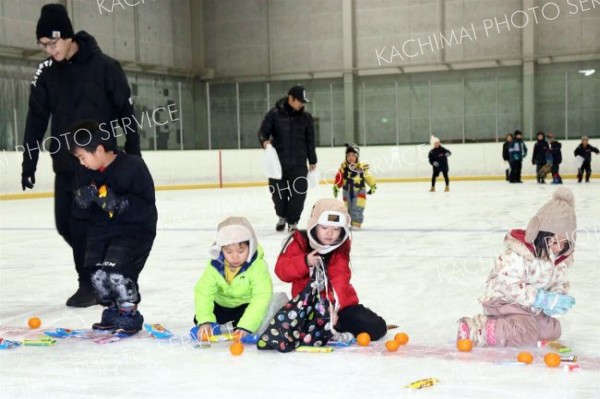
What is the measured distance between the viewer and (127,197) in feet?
11.0

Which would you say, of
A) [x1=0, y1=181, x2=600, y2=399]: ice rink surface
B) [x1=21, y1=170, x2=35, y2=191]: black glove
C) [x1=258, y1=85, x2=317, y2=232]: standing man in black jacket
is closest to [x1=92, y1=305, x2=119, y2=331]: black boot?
[x1=0, y1=181, x2=600, y2=399]: ice rink surface

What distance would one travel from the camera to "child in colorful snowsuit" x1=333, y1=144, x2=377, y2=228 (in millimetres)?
8117

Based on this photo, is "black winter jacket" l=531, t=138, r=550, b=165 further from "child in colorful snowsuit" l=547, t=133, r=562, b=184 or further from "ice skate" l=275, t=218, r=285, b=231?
"ice skate" l=275, t=218, r=285, b=231

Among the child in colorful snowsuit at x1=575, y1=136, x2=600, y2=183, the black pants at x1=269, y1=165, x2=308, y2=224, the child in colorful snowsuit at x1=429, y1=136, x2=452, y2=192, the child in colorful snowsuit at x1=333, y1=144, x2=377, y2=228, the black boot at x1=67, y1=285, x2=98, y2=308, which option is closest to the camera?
the black boot at x1=67, y1=285, x2=98, y2=308

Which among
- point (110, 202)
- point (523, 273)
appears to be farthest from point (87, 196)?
point (523, 273)

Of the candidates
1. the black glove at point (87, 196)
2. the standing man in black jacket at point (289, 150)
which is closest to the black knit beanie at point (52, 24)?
the black glove at point (87, 196)

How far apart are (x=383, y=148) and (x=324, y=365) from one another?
58.0 ft

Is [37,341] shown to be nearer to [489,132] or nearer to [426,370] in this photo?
[426,370]

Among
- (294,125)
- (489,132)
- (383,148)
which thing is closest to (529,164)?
(489,132)

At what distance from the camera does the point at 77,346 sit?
3051 millimetres

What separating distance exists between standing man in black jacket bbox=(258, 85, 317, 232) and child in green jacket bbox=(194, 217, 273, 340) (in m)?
4.33

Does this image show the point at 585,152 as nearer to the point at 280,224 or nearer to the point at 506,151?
the point at 506,151

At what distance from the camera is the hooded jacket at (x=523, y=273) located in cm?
298

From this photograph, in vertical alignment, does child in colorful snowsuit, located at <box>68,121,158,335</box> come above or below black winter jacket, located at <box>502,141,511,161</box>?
below
